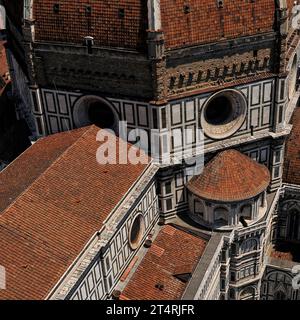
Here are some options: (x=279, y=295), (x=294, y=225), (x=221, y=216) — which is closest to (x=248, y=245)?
(x=221, y=216)

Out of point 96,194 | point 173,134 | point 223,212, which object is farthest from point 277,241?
point 96,194

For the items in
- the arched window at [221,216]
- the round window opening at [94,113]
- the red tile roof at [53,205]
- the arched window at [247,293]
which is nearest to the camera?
the red tile roof at [53,205]

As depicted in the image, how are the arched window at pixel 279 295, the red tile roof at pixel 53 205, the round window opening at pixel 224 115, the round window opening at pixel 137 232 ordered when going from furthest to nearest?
the arched window at pixel 279 295 < the round window opening at pixel 224 115 < the round window opening at pixel 137 232 < the red tile roof at pixel 53 205

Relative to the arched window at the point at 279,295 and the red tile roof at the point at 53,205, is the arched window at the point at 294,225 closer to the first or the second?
the arched window at the point at 279,295

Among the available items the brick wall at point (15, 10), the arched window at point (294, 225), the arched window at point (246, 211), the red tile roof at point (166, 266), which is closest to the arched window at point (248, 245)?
the arched window at point (246, 211)

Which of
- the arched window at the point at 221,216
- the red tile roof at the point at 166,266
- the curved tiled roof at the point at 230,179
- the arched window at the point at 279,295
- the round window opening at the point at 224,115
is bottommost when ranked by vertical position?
the arched window at the point at 279,295

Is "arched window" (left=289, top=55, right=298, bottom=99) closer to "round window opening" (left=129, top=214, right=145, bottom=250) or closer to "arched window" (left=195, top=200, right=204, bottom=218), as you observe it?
"arched window" (left=195, top=200, right=204, bottom=218)

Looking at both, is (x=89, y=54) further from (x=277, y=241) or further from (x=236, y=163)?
(x=277, y=241)
